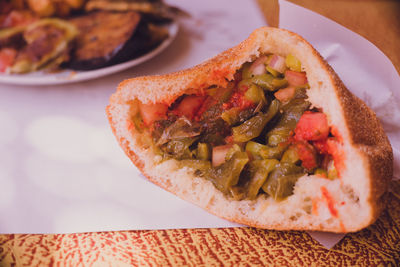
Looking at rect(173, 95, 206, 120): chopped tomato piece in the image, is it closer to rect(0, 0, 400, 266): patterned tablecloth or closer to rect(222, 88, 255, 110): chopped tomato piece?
rect(222, 88, 255, 110): chopped tomato piece

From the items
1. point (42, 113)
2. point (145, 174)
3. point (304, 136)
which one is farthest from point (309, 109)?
point (42, 113)

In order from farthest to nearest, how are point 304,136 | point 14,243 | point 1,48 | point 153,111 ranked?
point 1,48, point 153,111, point 14,243, point 304,136

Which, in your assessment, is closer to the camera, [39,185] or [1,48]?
[39,185]

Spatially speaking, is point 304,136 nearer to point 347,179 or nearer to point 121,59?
point 347,179

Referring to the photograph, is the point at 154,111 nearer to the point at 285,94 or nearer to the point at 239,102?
the point at 239,102

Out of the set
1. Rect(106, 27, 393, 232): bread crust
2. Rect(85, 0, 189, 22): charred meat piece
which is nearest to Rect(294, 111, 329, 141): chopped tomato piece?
Rect(106, 27, 393, 232): bread crust

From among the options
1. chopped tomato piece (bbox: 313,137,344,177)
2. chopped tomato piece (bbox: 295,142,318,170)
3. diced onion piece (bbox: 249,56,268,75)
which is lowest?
chopped tomato piece (bbox: 295,142,318,170)

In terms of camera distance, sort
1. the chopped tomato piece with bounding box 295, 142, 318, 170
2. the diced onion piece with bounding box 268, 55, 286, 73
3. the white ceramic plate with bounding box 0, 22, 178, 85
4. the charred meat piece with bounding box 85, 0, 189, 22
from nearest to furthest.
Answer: the chopped tomato piece with bounding box 295, 142, 318, 170 < the diced onion piece with bounding box 268, 55, 286, 73 < the white ceramic plate with bounding box 0, 22, 178, 85 < the charred meat piece with bounding box 85, 0, 189, 22

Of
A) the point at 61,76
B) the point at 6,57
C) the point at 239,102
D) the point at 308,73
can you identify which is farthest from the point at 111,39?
the point at 308,73
